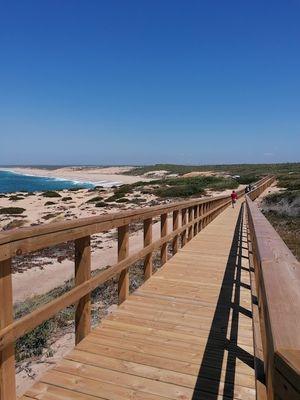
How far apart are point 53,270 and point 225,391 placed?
10.4m

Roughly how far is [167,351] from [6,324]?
1753 millimetres

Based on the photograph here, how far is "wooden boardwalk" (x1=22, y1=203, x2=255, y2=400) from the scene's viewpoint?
301cm

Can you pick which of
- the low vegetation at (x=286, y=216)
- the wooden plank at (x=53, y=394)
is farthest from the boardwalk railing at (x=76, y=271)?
the low vegetation at (x=286, y=216)

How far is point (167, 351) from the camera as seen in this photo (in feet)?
12.2

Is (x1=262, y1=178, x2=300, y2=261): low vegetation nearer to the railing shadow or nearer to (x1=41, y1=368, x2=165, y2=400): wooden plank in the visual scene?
the railing shadow

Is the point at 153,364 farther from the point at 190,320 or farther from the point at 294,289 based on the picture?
the point at 294,289

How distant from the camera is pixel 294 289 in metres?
1.56

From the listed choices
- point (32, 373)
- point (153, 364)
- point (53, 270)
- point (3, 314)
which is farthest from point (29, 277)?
point (3, 314)

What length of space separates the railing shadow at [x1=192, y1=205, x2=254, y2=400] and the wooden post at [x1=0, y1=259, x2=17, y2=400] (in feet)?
4.25

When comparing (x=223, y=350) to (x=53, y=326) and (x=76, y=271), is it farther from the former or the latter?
(x=53, y=326)

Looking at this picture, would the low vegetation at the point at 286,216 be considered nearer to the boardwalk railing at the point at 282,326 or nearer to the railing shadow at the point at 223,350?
the railing shadow at the point at 223,350

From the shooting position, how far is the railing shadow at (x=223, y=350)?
121 inches

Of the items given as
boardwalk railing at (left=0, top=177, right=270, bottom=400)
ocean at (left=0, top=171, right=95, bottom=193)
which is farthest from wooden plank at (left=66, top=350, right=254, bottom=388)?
ocean at (left=0, top=171, right=95, bottom=193)

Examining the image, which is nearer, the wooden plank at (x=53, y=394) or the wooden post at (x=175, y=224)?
the wooden plank at (x=53, y=394)
